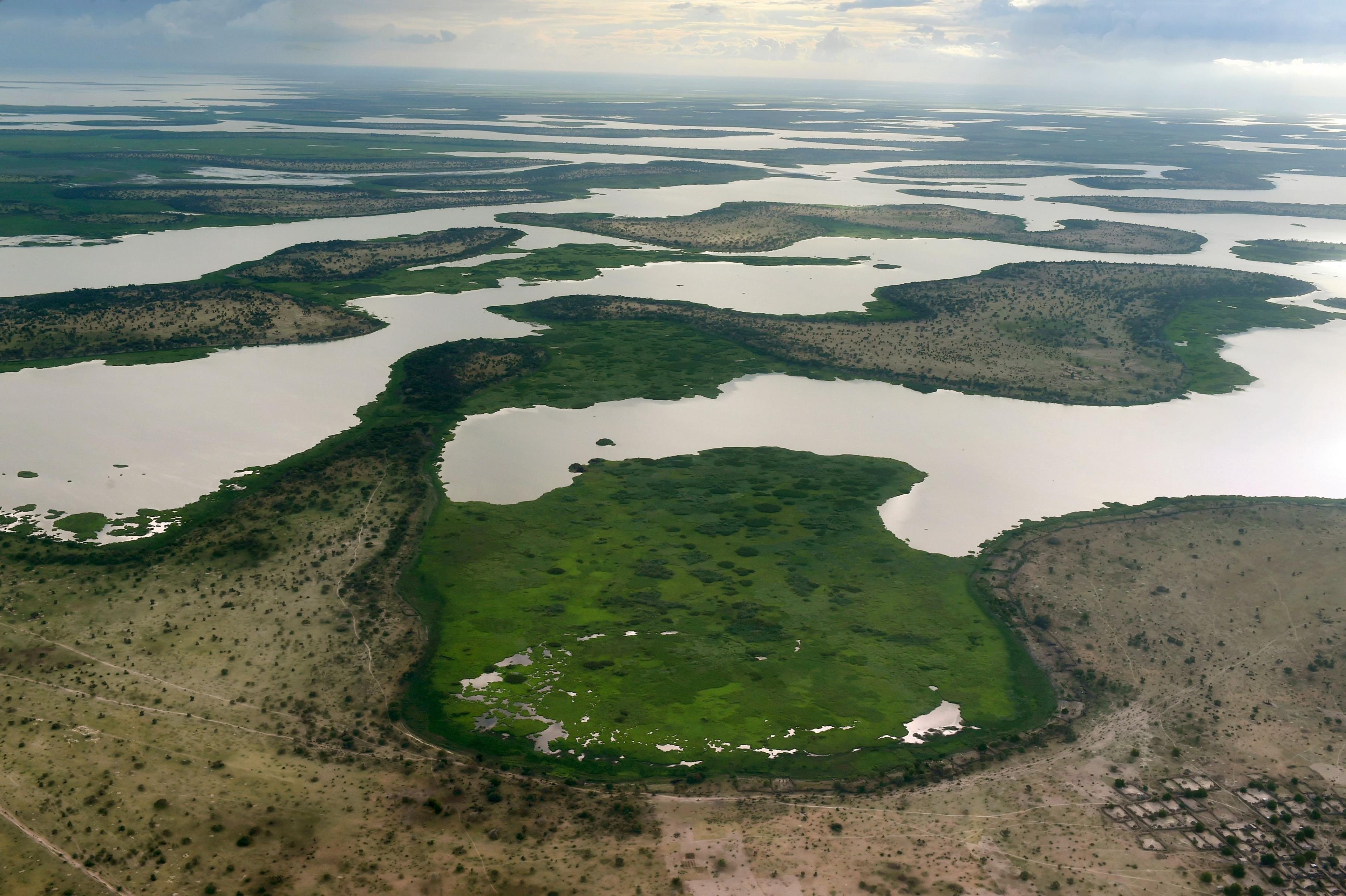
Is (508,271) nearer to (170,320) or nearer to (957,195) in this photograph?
(170,320)

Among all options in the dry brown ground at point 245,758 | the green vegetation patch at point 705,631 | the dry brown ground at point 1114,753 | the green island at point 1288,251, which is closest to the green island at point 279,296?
the dry brown ground at point 245,758

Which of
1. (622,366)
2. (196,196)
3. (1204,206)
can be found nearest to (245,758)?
(622,366)

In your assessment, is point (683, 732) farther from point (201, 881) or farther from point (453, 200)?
point (453, 200)

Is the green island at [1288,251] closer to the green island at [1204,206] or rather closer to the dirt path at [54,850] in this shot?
the green island at [1204,206]

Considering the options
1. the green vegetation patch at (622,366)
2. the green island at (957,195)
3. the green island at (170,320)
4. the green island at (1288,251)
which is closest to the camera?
the green vegetation patch at (622,366)

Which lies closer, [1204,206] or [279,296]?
[279,296]

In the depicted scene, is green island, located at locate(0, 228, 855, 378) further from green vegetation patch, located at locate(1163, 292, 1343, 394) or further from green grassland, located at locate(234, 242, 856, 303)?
green vegetation patch, located at locate(1163, 292, 1343, 394)
